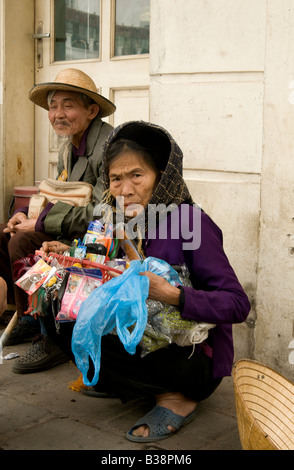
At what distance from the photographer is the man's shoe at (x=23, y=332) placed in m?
3.53

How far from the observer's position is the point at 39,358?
3133 mm

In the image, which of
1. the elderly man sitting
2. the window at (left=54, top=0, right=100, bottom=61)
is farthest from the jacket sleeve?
the window at (left=54, top=0, right=100, bottom=61)

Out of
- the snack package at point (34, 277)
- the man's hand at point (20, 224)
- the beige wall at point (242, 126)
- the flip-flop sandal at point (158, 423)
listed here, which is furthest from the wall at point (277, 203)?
the man's hand at point (20, 224)

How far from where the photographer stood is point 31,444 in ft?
7.54

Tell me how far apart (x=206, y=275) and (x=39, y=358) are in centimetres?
126

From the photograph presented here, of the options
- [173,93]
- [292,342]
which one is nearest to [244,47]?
[173,93]

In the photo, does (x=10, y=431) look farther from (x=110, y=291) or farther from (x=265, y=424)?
(x=265, y=424)

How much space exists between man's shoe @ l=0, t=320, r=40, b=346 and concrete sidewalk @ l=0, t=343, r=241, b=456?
0.50 m

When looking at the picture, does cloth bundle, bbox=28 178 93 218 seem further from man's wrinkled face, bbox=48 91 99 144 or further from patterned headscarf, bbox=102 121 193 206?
patterned headscarf, bbox=102 121 193 206

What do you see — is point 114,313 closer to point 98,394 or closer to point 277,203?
point 98,394

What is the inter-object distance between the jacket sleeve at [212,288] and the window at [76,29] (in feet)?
8.05

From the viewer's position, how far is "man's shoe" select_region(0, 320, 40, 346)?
353 cm

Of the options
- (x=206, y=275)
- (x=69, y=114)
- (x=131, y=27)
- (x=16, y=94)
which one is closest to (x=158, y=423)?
(x=206, y=275)

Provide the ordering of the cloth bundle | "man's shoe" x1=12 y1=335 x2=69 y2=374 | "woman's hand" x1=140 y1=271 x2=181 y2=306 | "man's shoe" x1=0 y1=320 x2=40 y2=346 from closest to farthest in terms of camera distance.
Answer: "woman's hand" x1=140 y1=271 x2=181 y2=306, "man's shoe" x1=12 y1=335 x2=69 y2=374, the cloth bundle, "man's shoe" x1=0 y1=320 x2=40 y2=346
